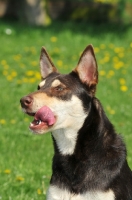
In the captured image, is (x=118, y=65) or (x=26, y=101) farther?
(x=118, y=65)

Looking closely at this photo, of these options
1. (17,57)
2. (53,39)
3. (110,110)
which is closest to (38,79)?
(17,57)

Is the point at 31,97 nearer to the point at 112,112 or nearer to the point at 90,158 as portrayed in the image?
the point at 90,158

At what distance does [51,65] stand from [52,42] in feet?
37.4

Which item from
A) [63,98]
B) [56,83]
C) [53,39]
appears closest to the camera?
[63,98]

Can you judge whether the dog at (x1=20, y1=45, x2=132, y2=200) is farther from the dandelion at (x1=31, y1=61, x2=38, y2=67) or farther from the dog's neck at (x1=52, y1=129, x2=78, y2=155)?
the dandelion at (x1=31, y1=61, x2=38, y2=67)

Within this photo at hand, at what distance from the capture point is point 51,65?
611cm

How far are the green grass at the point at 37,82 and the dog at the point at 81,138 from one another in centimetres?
152

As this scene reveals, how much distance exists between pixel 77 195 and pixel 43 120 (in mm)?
795

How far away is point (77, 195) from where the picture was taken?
547cm

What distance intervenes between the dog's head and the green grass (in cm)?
186

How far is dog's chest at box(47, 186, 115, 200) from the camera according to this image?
5387 millimetres

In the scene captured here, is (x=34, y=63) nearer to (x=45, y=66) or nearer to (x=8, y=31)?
(x=8, y=31)

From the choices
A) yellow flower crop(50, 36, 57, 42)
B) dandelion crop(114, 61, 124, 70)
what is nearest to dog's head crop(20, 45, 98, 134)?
dandelion crop(114, 61, 124, 70)

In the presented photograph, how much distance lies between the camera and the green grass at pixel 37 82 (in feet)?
25.4
